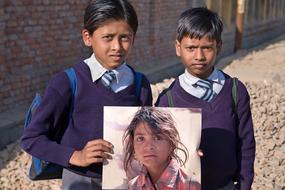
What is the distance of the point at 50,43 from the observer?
22.4 feet

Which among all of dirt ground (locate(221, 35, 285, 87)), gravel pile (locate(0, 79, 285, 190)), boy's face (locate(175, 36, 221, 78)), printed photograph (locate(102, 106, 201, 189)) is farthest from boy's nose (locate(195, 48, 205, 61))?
dirt ground (locate(221, 35, 285, 87))

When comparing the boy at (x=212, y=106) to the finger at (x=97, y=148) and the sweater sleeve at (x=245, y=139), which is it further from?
the finger at (x=97, y=148)

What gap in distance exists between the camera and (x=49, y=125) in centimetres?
193

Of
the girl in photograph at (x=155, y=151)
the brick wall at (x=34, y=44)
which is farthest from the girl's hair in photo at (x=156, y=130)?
the brick wall at (x=34, y=44)

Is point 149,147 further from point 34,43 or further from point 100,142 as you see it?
point 34,43

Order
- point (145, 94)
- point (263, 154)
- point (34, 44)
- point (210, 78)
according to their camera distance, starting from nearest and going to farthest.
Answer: point (145, 94) → point (210, 78) → point (263, 154) → point (34, 44)

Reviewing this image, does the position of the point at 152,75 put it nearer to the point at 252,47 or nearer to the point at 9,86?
the point at 9,86

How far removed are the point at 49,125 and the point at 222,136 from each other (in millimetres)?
695

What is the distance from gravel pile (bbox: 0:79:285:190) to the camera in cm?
481

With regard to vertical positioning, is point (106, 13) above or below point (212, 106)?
above

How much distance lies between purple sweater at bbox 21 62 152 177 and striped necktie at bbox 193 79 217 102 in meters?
0.25

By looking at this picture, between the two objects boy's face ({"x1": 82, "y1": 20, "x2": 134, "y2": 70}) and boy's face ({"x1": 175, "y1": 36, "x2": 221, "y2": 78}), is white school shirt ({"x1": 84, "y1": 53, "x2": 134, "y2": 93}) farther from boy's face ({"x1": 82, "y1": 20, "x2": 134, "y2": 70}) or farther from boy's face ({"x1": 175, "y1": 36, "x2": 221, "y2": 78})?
boy's face ({"x1": 175, "y1": 36, "x2": 221, "y2": 78})

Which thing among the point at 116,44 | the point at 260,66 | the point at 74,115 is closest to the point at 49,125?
the point at 74,115

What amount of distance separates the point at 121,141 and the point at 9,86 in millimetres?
4497
